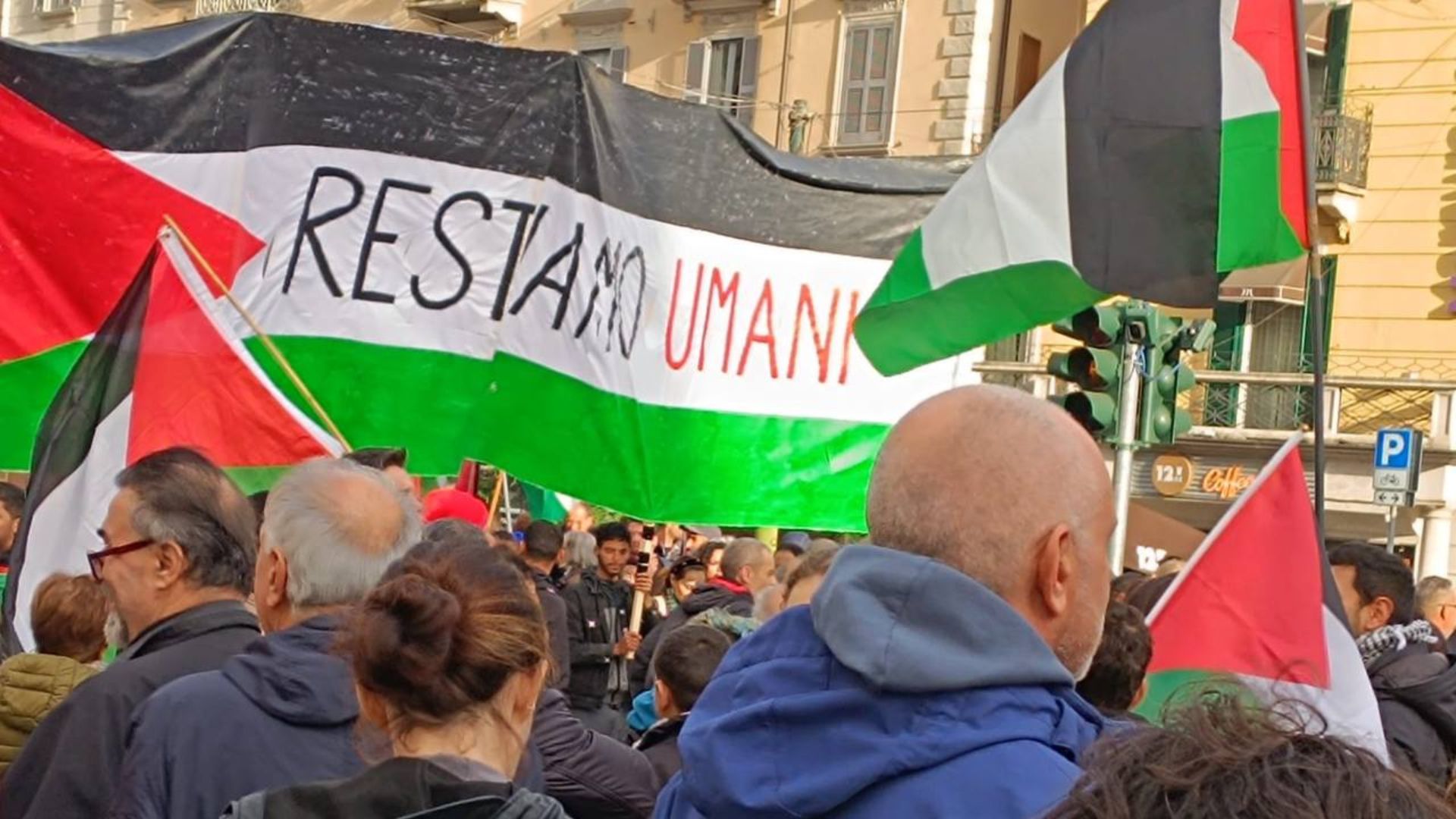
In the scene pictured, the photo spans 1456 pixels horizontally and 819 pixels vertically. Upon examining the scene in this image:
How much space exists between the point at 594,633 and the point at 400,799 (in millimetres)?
9252

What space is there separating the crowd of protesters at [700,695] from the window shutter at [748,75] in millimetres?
25442

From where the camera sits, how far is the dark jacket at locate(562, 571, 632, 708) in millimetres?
11578

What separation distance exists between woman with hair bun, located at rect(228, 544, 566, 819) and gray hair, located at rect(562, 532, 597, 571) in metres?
9.92

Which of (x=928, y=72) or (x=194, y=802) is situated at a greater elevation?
(x=928, y=72)

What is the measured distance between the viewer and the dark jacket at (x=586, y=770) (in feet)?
14.9

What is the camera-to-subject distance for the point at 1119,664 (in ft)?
13.0

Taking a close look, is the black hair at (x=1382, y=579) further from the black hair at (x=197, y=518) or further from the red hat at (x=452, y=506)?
the black hair at (x=197, y=518)

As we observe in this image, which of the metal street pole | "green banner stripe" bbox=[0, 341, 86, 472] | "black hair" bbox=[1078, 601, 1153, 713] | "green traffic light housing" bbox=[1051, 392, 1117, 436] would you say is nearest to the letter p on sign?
the metal street pole

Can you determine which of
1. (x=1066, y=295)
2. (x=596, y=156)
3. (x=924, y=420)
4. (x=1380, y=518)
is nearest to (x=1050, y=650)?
(x=924, y=420)

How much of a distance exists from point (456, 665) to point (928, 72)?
1017 inches

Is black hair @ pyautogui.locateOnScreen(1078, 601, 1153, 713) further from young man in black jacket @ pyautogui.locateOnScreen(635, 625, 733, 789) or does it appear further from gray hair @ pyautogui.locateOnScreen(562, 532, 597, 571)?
gray hair @ pyautogui.locateOnScreen(562, 532, 597, 571)

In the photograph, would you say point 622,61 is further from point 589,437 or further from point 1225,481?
point 589,437

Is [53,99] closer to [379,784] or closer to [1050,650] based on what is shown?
[379,784]

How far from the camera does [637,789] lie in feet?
15.3
